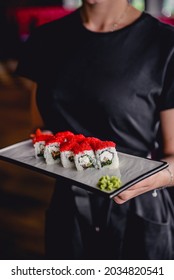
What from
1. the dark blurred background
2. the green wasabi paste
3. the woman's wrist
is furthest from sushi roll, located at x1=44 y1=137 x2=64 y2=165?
the dark blurred background

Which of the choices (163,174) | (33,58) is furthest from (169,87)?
(33,58)

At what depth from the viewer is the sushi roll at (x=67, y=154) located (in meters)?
1.48

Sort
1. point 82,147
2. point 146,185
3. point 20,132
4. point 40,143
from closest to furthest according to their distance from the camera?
point 146,185 → point 82,147 → point 40,143 → point 20,132

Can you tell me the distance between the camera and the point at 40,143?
157 cm

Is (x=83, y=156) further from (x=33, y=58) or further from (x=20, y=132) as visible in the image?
(x=20, y=132)

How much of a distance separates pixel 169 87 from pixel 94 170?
43 centimetres

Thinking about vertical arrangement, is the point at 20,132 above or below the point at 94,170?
below

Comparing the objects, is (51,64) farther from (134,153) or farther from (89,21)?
(134,153)

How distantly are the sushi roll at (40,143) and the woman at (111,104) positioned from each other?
10 cm

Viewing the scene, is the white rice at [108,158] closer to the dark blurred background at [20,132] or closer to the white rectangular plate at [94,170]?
the white rectangular plate at [94,170]

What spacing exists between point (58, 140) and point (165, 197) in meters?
0.54

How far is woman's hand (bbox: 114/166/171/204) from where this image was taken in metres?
1.31

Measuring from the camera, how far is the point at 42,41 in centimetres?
175

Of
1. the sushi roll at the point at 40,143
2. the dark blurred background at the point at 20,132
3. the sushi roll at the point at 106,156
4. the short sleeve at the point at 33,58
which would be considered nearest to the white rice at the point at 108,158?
the sushi roll at the point at 106,156
